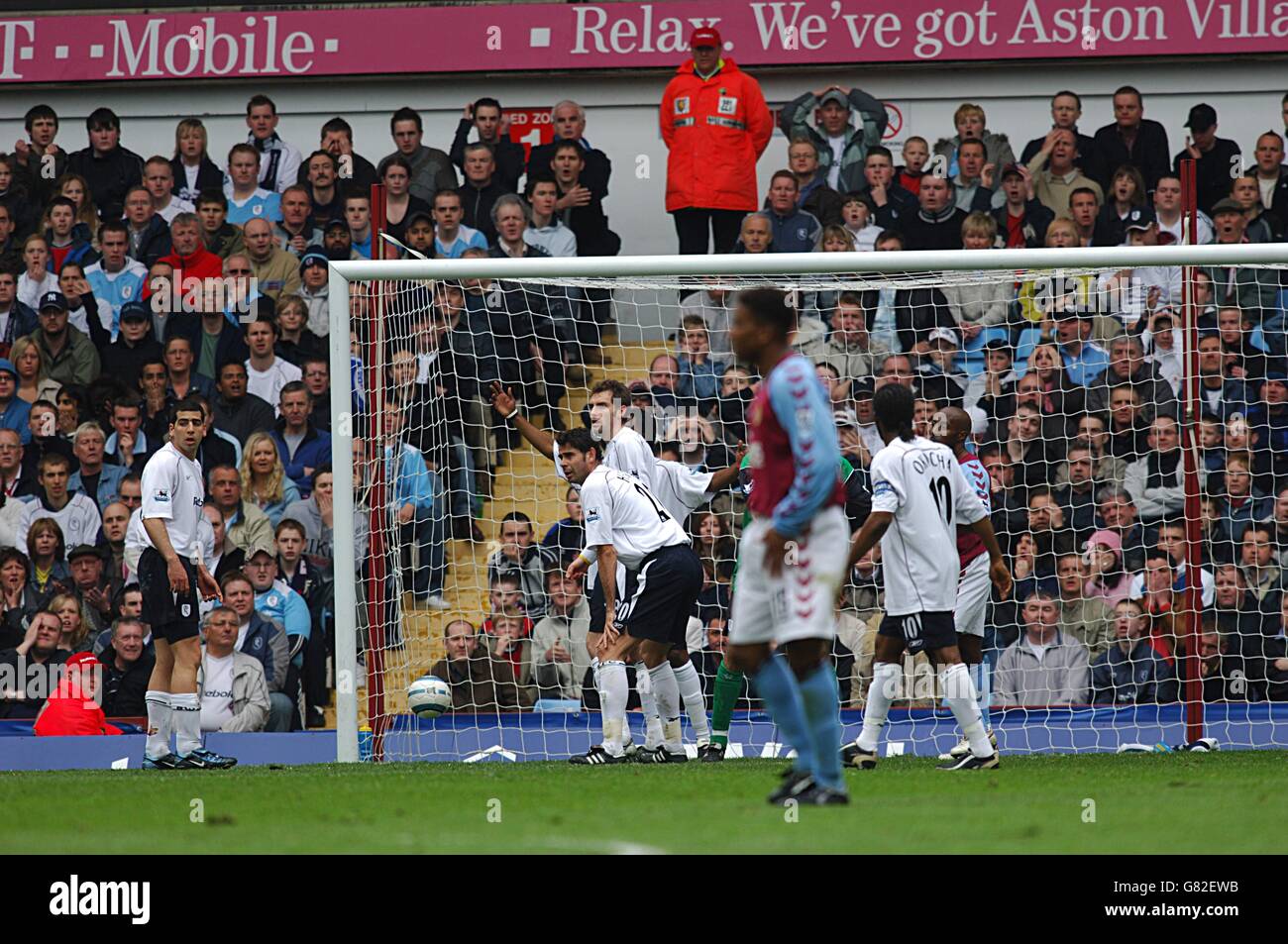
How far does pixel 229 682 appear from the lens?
11.9 m

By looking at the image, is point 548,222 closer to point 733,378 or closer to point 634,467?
point 733,378

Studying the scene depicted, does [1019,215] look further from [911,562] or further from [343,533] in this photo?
[343,533]

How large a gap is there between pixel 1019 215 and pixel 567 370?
3.95m

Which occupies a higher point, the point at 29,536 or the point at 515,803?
the point at 29,536

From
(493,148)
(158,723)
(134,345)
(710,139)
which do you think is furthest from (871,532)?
(134,345)

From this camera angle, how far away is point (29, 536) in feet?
43.0

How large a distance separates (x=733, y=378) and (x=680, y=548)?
279cm

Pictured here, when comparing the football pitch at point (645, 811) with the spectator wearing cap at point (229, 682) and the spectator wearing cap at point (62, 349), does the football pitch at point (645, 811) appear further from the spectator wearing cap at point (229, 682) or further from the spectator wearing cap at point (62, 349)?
the spectator wearing cap at point (62, 349)

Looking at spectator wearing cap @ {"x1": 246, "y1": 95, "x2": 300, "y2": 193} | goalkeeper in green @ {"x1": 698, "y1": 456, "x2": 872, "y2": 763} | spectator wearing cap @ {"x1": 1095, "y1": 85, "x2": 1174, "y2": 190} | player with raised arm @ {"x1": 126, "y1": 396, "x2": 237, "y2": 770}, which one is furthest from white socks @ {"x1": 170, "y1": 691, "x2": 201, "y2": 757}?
spectator wearing cap @ {"x1": 1095, "y1": 85, "x2": 1174, "y2": 190}

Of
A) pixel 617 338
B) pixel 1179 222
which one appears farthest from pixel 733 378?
pixel 1179 222

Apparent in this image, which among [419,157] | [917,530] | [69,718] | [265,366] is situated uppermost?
[419,157]

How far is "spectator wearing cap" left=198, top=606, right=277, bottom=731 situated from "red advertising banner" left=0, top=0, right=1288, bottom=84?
6.32 m

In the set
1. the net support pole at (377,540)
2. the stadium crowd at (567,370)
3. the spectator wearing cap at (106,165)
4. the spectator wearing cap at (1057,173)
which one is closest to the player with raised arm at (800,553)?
the stadium crowd at (567,370)

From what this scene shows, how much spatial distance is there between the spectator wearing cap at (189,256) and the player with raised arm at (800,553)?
8683 millimetres
